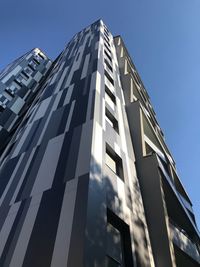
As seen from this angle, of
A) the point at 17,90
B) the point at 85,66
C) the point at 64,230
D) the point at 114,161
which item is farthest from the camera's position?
the point at 17,90

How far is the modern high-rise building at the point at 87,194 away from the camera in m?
7.29

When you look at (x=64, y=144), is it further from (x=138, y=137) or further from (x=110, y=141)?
(x=138, y=137)

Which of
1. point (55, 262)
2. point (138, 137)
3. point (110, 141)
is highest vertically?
point (55, 262)

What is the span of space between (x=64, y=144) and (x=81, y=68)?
33.7 ft

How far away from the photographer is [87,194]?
8.01 meters

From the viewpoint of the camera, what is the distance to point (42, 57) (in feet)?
151

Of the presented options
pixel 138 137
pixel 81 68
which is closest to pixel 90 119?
pixel 138 137

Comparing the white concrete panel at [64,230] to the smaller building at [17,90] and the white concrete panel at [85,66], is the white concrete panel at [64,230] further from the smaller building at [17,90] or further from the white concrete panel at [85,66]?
the smaller building at [17,90]

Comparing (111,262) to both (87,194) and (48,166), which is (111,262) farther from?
(48,166)

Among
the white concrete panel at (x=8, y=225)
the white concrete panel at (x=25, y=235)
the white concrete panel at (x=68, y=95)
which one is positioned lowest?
the white concrete panel at (x=25, y=235)

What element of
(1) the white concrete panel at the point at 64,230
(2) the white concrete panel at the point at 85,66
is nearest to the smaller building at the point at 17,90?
(2) the white concrete panel at the point at 85,66

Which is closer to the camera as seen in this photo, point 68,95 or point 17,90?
point 68,95

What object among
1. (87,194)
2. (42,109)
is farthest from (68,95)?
(87,194)

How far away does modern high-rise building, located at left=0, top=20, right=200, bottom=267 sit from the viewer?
7.29m
